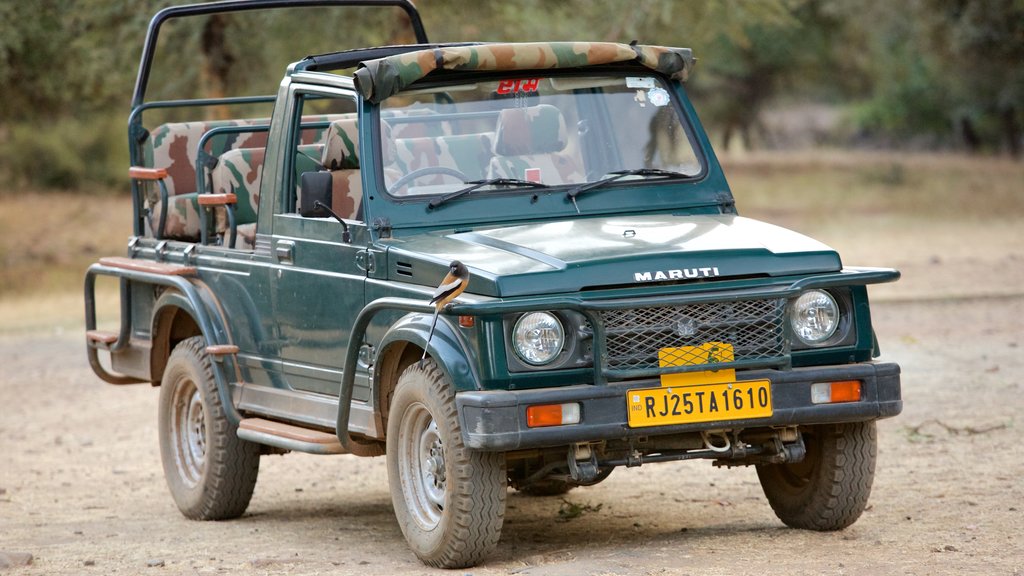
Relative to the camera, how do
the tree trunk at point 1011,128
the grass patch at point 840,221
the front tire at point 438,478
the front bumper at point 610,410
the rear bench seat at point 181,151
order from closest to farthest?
1. the front bumper at point 610,410
2. the front tire at point 438,478
3. the rear bench seat at point 181,151
4. the grass patch at point 840,221
5. the tree trunk at point 1011,128

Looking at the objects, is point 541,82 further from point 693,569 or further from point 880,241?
point 880,241

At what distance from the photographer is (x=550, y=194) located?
22.1ft

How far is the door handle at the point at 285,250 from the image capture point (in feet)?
23.3

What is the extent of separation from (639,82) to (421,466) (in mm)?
2034

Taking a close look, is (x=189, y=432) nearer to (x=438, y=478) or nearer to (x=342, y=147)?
(x=342, y=147)

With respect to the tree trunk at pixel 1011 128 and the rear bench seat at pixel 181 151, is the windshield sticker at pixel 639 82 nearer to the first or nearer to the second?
the rear bench seat at pixel 181 151

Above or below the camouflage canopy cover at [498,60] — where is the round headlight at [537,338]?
below

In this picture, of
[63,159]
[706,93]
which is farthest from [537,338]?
[706,93]

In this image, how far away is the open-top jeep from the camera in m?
5.76

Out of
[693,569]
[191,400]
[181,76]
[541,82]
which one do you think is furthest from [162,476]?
[181,76]

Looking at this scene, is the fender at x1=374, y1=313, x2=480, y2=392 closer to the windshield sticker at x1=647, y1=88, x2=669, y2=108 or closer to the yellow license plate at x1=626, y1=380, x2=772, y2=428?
the yellow license plate at x1=626, y1=380, x2=772, y2=428

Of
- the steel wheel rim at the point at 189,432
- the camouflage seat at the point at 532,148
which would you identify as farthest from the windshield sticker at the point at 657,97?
the steel wheel rim at the point at 189,432

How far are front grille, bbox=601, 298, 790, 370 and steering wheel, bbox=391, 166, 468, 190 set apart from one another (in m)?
1.25

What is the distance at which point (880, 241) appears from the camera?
23.7 m
